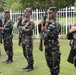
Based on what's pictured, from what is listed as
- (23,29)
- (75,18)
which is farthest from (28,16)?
Result: (75,18)

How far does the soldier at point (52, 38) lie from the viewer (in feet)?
23.6

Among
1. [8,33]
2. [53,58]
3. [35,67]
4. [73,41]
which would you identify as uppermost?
[73,41]

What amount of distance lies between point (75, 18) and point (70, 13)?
7.40ft

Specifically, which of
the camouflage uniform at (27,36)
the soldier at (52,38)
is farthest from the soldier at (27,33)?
the soldier at (52,38)

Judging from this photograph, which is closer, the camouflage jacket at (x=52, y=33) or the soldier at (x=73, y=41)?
the soldier at (x=73, y=41)

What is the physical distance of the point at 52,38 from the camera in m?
7.27

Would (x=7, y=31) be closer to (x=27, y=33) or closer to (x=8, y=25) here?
(x=8, y=25)

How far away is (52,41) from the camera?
7.30 m

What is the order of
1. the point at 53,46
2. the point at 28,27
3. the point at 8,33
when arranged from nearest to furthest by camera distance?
the point at 53,46
the point at 28,27
the point at 8,33

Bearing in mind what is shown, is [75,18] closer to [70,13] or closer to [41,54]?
[70,13]

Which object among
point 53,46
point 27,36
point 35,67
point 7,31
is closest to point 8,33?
point 7,31

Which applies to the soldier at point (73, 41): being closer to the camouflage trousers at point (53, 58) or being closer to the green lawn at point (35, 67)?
the camouflage trousers at point (53, 58)

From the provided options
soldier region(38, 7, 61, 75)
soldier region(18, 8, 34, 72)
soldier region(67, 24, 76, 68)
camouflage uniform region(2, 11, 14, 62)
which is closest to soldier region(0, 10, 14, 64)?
camouflage uniform region(2, 11, 14, 62)

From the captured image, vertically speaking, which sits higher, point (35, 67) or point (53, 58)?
point (53, 58)
